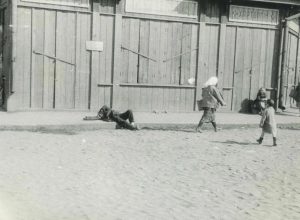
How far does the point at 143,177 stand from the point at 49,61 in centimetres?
752

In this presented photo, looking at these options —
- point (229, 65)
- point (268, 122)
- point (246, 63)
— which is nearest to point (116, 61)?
point (229, 65)

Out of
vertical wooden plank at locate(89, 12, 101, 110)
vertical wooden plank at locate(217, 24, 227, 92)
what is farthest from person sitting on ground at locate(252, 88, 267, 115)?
vertical wooden plank at locate(89, 12, 101, 110)

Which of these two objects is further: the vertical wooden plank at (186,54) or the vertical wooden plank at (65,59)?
the vertical wooden plank at (186,54)

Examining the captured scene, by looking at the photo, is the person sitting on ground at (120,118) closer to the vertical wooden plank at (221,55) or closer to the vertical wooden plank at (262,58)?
the vertical wooden plank at (221,55)

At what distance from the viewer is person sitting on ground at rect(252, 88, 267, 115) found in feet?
54.9

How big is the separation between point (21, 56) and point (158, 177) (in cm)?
755

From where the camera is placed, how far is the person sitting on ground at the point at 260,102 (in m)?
16.7

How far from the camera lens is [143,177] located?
7.64 m

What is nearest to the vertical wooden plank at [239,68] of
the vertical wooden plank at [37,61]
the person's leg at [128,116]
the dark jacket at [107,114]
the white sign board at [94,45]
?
the white sign board at [94,45]

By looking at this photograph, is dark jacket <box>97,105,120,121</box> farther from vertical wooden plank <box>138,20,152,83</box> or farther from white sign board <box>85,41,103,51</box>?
vertical wooden plank <box>138,20,152,83</box>

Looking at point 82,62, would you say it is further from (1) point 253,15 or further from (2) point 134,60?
(1) point 253,15

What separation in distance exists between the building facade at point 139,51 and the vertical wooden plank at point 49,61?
0.03 metres

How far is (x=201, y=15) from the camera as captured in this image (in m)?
16.1

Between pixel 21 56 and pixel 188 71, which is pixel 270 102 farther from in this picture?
pixel 21 56
